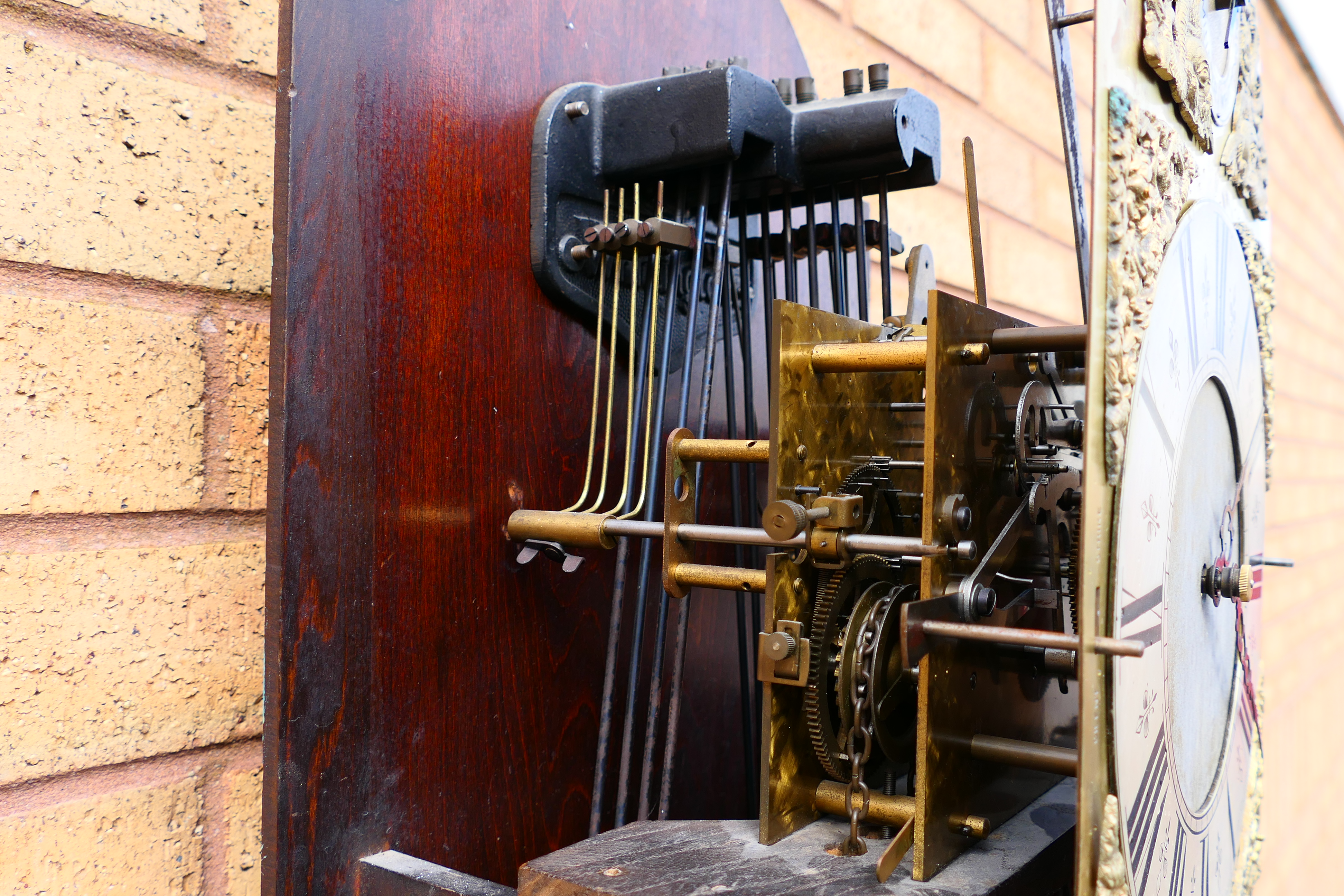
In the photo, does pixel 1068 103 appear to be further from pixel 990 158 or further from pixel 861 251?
pixel 990 158

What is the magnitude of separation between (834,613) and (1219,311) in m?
0.31

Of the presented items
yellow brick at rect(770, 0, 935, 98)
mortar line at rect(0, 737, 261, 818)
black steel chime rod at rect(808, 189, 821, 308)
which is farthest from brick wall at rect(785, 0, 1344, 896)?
mortar line at rect(0, 737, 261, 818)

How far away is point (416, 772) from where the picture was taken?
616 mm

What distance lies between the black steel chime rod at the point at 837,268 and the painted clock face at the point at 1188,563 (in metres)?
0.25

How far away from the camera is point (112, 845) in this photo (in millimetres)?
598

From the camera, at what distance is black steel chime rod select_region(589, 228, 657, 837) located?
2.17 ft

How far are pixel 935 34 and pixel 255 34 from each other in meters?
1.04

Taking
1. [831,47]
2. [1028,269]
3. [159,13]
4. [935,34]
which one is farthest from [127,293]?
[1028,269]

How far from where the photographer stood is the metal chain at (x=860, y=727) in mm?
521

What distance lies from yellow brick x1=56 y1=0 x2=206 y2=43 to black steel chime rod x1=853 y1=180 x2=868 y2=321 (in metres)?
0.45

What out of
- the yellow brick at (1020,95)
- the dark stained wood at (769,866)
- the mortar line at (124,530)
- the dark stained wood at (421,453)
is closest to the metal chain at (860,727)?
the dark stained wood at (769,866)

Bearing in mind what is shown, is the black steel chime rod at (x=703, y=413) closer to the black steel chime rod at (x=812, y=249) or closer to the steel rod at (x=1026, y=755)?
the black steel chime rod at (x=812, y=249)

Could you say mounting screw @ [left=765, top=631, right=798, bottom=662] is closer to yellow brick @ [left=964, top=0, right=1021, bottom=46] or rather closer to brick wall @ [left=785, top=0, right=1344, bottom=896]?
brick wall @ [left=785, top=0, right=1344, bottom=896]

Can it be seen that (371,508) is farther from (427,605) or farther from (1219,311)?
(1219,311)
